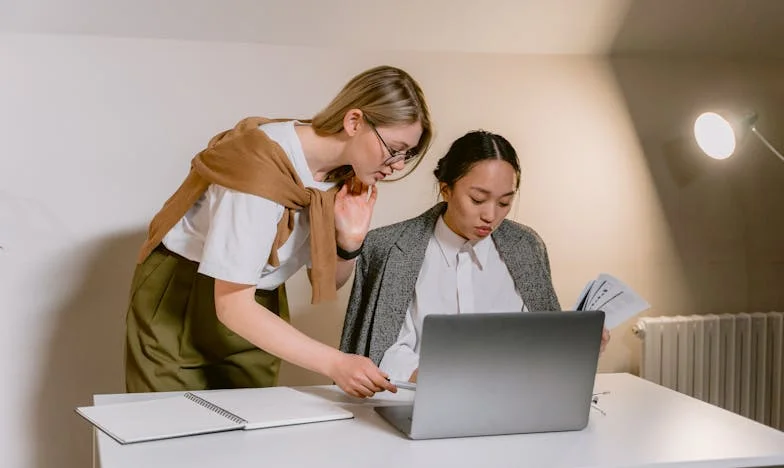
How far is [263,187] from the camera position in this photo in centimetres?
183

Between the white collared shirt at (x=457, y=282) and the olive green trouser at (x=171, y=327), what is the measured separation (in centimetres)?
49

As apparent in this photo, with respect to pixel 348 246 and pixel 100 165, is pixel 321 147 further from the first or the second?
pixel 100 165

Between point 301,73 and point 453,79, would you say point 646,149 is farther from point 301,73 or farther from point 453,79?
point 301,73

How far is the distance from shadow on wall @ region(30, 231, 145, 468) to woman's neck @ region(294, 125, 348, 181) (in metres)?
0.89

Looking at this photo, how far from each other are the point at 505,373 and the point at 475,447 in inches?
5.5

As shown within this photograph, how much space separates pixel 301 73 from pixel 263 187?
1.04m

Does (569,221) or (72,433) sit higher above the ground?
(569,221)

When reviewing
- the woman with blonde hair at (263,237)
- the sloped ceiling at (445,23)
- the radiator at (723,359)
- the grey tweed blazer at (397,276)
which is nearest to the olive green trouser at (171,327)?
the woman with blonde hair at (263,237)

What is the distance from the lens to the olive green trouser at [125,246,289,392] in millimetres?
2090

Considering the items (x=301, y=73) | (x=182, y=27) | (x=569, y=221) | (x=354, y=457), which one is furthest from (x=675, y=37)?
(x=354, y=457)

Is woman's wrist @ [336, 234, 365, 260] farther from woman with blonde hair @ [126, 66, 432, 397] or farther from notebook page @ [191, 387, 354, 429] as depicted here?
notebook page @ [191, 387, 354, 429]

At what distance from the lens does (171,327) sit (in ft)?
6.89

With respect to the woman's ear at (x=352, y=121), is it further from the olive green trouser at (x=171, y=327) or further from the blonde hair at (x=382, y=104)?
the olive green trouser at (x=171, y=327)

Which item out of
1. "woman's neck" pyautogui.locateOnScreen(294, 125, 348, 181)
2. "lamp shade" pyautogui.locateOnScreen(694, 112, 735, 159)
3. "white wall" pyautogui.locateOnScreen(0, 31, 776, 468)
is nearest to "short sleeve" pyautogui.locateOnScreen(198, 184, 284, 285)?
"woman's neck" pyautogui.locateOnScreen(294, 125, 348, 181)
